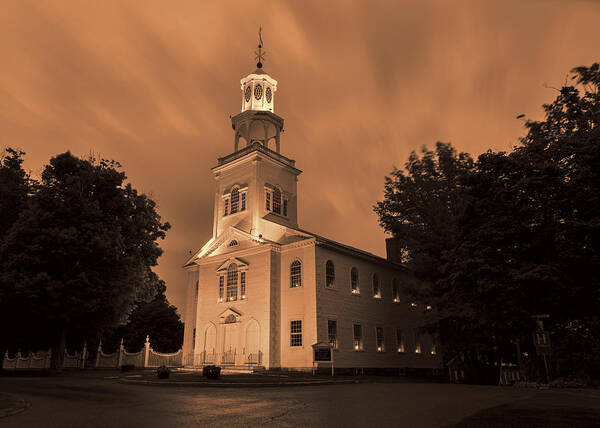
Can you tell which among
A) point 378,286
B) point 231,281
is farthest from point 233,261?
point 378,286

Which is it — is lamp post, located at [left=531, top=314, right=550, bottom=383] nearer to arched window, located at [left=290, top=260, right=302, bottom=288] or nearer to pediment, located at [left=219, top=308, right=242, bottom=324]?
arched window, located at [left=290, top=260, right=302, bottom=288]

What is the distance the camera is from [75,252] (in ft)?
79.5

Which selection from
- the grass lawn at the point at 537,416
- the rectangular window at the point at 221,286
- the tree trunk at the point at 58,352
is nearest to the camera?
the grass lawn at the point at 537,416

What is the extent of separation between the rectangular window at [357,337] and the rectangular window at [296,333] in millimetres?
4637

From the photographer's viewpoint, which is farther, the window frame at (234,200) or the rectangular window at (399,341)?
the window frame at (234,200)

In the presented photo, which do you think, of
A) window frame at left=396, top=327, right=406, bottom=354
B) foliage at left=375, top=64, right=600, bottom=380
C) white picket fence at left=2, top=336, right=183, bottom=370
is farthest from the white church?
foliage at left=375, top=64, right=600, bottom=380

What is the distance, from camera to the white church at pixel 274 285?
29.1 meters

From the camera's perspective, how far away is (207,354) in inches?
1257

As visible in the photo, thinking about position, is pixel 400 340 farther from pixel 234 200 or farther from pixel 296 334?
pixel 234 200

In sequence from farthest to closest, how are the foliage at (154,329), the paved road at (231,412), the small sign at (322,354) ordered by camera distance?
the foliage at (154,329) < the small sign at (322,354) < the paved road at (231,412)

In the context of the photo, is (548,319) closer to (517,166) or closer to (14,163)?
(517,166)

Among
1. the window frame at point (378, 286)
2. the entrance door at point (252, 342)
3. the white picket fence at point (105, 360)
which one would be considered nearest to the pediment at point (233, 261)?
the entrance door at point (252, 342)

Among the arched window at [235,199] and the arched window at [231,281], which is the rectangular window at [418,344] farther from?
the arched window at [235,199]

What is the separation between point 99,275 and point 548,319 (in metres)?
23.8
